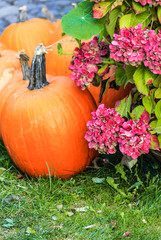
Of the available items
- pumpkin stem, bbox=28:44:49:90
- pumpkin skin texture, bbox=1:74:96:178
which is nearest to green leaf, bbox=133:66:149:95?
pumpkin skin texture, bbox=1:74:96:178

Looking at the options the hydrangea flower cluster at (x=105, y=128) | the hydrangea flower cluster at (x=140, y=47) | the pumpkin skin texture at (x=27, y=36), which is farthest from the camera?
the pumpkin skin texture at (x=27, y=36)

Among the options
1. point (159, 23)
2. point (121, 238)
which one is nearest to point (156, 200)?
point (121, 238)

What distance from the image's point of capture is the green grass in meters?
2.04

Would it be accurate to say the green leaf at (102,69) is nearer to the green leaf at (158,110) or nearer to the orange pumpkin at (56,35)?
the green leaf at (158,110)

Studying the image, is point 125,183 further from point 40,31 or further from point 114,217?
point 40,31

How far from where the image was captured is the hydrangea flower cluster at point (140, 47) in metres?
1.93

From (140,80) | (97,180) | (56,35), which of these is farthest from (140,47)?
(56,35)

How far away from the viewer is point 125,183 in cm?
246

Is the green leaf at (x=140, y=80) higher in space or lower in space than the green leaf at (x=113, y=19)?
lower

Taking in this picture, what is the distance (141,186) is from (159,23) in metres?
1.04

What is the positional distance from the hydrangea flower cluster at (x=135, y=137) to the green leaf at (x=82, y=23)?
56 cm

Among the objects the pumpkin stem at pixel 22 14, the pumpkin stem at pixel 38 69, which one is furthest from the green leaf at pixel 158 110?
the pumpkin stem at pixel 22 14

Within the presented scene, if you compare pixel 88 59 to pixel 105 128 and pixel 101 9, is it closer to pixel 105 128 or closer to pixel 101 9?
pixel 101 9

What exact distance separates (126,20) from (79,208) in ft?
3.80
